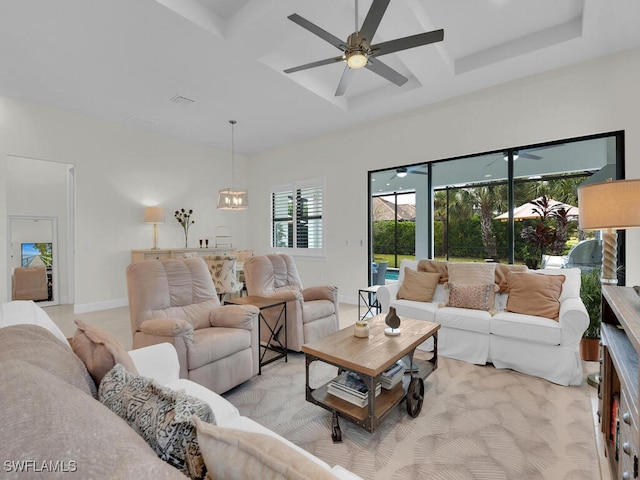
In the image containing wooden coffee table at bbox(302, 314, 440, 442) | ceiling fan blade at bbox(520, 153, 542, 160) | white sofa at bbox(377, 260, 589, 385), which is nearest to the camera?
wooden coffee table at bbox(302, 314, 440, 442)

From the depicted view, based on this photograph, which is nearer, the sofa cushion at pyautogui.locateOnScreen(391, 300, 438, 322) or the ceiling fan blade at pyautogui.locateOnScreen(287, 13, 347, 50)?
the ceiling fan blade at pyautogui.locateOnScreen(287, 13, 347, 50)

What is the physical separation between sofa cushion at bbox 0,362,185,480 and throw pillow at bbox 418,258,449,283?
3.45 metres

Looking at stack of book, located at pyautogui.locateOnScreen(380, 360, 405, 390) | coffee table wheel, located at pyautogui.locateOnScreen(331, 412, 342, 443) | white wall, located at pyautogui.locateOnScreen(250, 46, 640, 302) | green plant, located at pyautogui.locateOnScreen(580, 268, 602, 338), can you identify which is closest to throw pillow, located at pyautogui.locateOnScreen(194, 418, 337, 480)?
coffee table wheel, located at pyautogui.locateOnScreen(331, 412, 342, 443)

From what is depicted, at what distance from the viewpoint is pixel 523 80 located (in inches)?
152

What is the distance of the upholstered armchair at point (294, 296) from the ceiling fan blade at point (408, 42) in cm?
226

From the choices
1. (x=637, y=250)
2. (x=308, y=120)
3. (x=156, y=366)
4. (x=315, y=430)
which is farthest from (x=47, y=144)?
(x=637, y=250)

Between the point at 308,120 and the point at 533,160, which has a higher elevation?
the point at 308,120

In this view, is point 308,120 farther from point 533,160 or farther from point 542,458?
point 542,458

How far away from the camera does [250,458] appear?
586mm

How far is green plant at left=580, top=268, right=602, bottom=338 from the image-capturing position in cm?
296

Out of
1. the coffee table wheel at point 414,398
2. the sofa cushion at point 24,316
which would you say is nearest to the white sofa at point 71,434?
the sofa cushion at point 24,316

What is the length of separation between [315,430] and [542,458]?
51.0 inches

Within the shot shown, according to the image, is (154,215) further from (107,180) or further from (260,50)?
(260,50)

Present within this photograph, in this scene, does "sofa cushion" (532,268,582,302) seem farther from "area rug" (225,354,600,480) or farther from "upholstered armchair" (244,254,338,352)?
"upholstered armchair" (244,254,338,352)
